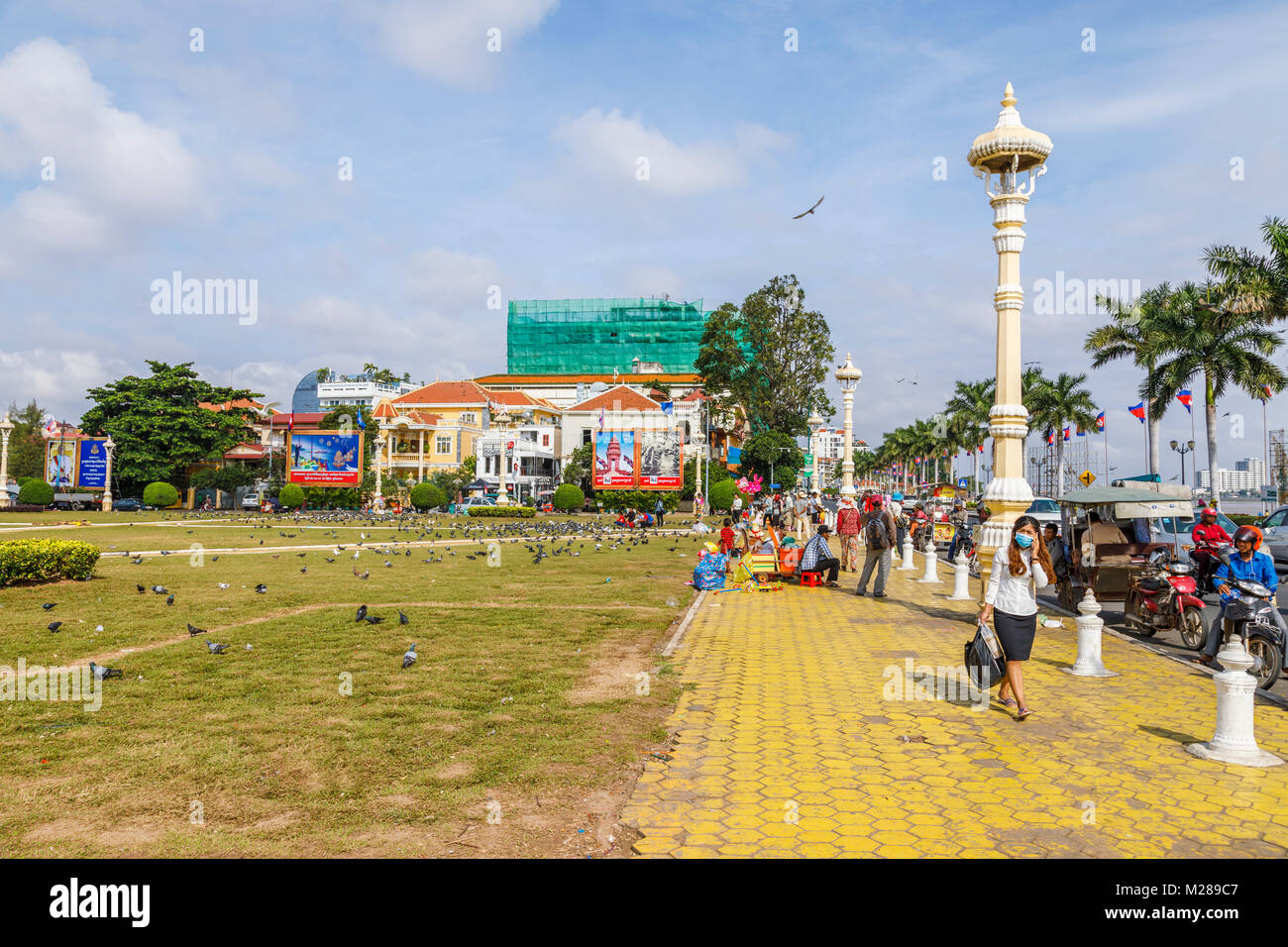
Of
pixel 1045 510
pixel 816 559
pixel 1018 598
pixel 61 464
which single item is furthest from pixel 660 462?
pixel 1018 598

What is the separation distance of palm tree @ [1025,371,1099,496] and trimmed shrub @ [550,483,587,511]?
94.6 feet

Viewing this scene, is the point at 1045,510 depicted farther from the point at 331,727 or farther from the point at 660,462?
the point at 660,462

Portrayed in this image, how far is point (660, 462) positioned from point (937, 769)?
155 ft

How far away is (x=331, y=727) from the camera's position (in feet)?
20.4

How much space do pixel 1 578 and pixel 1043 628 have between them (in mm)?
16798

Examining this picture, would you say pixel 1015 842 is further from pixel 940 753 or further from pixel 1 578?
pixel 1 578

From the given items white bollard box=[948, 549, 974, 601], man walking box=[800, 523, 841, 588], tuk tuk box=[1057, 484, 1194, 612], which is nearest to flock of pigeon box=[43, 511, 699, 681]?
man walking box=[800, 523, 841, 588]

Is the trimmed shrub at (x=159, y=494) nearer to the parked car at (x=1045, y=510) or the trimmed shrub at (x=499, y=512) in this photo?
the trimmed shrub at (x=499, y=512)

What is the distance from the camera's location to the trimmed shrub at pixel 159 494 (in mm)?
56062

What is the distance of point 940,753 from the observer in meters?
5.90

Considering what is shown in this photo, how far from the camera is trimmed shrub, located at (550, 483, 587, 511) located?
52875 millimetres

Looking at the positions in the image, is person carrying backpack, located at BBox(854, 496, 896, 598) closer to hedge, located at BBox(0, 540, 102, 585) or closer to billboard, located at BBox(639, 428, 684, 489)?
hedge, located at BBox(0, 540, 102, 585)

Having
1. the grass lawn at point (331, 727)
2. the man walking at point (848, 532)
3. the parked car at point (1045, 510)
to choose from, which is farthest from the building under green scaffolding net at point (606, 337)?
the grass lawn at point (331, 727)
